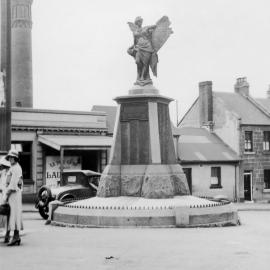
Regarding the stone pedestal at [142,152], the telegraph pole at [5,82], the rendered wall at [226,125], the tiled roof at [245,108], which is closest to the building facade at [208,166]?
the rendered wall at [226,125]

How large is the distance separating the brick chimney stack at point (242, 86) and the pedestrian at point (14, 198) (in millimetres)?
34746

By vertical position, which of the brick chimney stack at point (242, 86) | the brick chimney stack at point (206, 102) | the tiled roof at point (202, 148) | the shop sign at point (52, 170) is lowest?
the shop sign at point (52, 170)

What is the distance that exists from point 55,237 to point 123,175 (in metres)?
4.12

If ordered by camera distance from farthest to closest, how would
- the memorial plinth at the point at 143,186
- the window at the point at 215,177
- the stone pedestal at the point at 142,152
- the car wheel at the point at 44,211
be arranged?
the window at the point at 215,177
the car wheel at the point at 44,211
the stone pedestal at the point at 142,152
the memorial plinth at the point at 143,186

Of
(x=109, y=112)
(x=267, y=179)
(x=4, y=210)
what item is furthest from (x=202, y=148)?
(x=4, y=210)

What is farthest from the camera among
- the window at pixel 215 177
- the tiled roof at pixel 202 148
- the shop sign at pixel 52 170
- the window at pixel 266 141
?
the window at pixel 266 141

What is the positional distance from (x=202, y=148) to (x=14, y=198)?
92.3 ft

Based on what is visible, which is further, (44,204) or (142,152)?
(44,204)

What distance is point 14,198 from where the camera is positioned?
10070mm

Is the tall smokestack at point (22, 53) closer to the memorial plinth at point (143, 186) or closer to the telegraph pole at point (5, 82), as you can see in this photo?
the telegraph pole at point (5, 82)

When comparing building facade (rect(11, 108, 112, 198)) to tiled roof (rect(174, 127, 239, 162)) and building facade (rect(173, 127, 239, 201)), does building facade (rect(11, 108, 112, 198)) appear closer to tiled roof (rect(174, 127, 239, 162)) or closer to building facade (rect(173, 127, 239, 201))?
building facade (rect(173, 127, 239, 201))

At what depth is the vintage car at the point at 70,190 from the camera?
58.9 ft

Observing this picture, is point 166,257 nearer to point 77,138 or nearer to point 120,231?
point 120,231

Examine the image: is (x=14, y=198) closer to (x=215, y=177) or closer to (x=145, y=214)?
(x=145, y=214)
